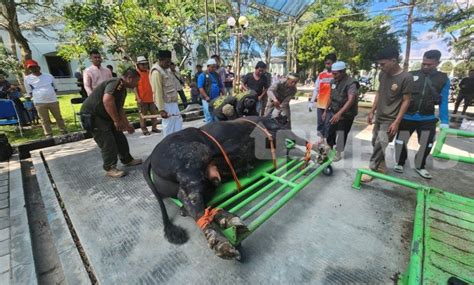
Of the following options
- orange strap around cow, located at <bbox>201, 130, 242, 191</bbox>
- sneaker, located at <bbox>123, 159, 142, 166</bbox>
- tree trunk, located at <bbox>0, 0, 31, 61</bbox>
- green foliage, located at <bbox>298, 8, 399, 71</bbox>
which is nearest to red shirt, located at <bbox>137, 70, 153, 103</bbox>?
sneaker, located at <bbox>123, 159, 142, 166</bbox>

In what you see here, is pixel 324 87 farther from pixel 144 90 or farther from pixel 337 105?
pixel 144 90

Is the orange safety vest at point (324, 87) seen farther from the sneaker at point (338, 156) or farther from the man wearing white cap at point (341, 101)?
the sneaker at point (338, 156)

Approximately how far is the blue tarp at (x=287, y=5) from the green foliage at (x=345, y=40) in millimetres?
11138

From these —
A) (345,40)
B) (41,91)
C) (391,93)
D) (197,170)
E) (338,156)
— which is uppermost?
(345,40)

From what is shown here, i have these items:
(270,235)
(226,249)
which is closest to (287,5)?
(270,235)

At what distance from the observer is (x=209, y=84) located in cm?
520

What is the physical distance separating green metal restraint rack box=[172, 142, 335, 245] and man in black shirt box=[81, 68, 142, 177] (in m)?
1.51

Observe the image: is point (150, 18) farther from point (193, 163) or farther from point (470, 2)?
point (470, 2)

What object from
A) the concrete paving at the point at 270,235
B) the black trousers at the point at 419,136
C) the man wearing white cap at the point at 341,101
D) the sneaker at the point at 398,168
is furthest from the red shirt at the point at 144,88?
the sneaker at the point at 398,168

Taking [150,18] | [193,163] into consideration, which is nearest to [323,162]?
[193,163]

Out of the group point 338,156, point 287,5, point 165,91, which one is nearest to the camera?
point 338,156

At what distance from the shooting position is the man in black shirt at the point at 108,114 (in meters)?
2.94

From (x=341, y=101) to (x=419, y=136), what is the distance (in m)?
1.10

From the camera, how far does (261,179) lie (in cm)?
256
